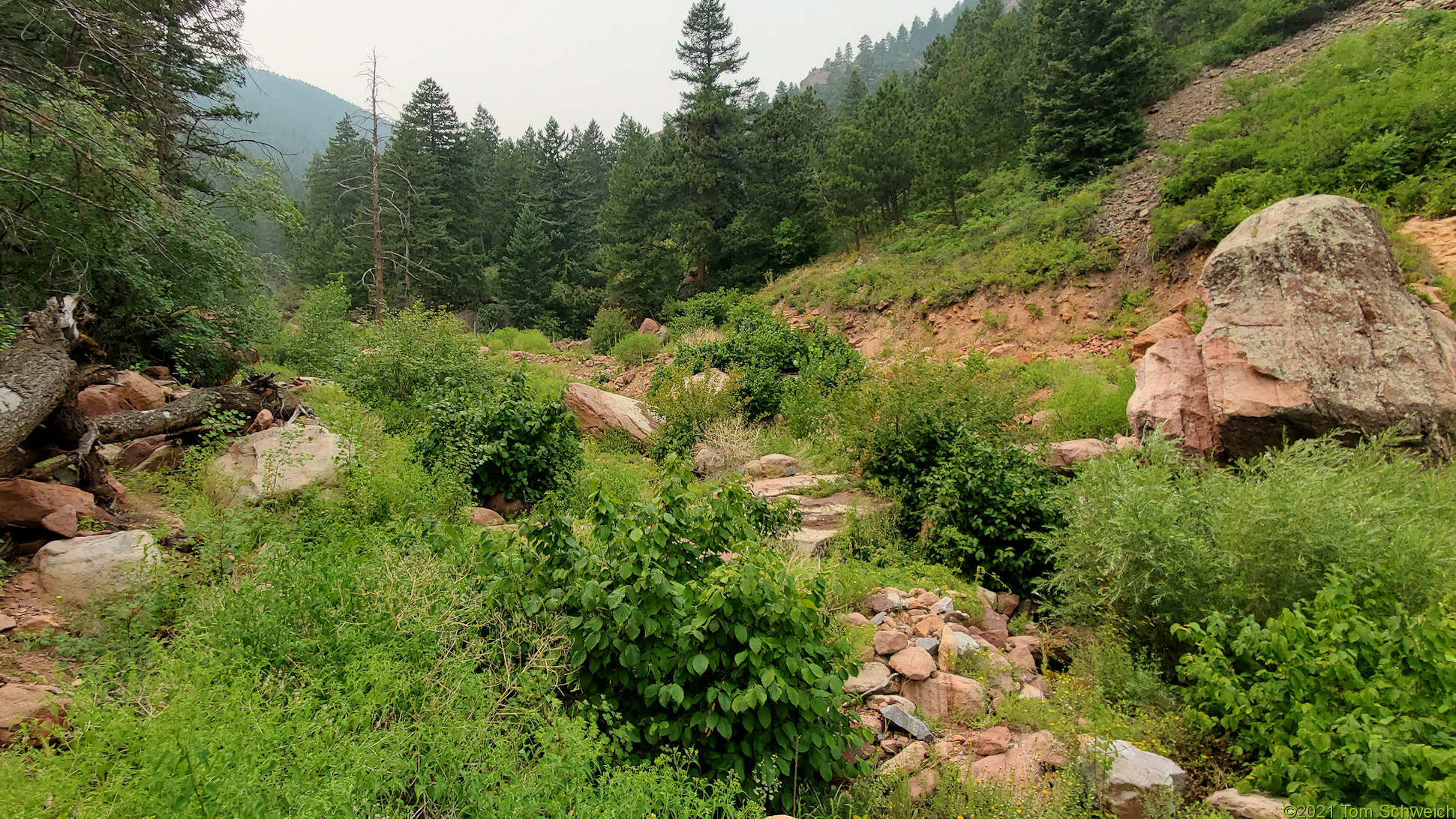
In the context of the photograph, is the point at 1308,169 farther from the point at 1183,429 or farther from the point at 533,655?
the point at 533,655

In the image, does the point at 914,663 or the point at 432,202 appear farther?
the point at 432,202

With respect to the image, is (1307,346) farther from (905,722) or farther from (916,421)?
(905,722)

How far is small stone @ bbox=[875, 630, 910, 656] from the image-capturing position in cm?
428

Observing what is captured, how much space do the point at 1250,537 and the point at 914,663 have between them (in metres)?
2.26

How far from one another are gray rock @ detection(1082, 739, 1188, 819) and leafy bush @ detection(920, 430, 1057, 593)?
279 cm

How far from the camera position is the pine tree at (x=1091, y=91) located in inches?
701

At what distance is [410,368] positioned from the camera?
9250 mm

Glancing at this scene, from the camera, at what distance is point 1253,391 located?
603cm

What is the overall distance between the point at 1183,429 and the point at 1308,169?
8599 mm

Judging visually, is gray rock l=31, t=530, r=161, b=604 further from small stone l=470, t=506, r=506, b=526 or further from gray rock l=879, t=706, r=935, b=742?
gray rock l=879, t=706, r=935, b=742

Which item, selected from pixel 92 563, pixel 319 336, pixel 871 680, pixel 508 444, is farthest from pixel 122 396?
pixel 871 680

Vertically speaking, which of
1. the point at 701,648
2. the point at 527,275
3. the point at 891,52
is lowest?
the point at 701,648

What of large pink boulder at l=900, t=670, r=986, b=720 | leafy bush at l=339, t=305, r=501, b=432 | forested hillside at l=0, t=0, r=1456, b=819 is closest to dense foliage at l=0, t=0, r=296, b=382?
forested hillside at l=0, t=0, r=1456, b=819

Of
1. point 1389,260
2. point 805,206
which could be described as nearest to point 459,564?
point 1389,260
